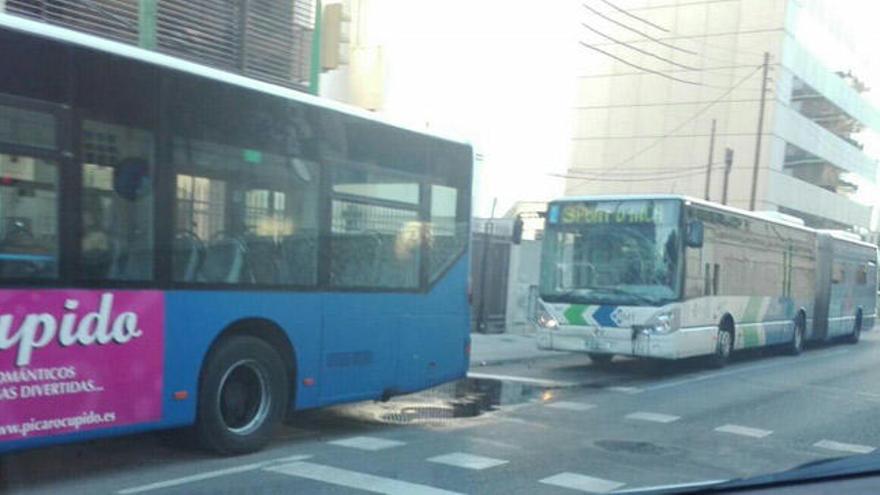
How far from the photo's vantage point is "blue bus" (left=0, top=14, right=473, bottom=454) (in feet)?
20.9

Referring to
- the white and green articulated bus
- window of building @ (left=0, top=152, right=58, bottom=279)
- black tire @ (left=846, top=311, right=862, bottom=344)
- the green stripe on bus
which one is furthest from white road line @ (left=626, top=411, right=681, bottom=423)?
black tire @ (left=846, top=311, right=862, bottom=344)

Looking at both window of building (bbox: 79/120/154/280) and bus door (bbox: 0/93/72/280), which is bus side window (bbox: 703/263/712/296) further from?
bus door (bbox: 0/93/72/280)

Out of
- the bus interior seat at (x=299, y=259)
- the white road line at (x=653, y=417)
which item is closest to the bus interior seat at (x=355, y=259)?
the bus interior seat at (x=299, y=259)

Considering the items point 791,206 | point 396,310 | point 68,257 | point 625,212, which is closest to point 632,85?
point 791,206

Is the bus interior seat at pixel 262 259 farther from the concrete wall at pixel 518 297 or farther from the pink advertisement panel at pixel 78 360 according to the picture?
the concrete wall at pixel 518 297

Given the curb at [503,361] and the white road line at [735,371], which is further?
the curb at [503,361]

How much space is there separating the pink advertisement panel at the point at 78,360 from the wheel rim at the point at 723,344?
11.7 m

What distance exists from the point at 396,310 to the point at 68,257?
148 inches

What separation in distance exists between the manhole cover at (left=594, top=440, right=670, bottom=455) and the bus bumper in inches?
200

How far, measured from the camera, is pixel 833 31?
2216 inches

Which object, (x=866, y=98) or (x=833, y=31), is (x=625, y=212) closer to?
(x=833, y=31)

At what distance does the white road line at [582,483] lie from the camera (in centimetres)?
729

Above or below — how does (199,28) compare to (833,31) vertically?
below

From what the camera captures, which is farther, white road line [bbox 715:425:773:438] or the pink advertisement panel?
white road line [bbox 715:425:773:438]
